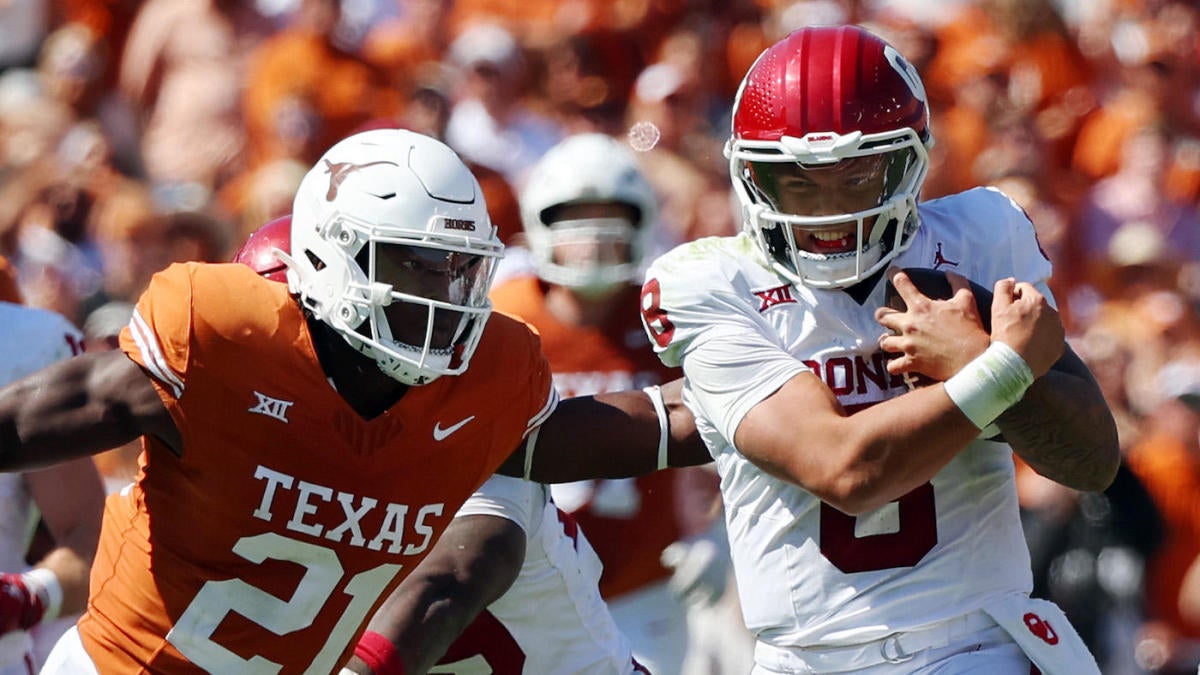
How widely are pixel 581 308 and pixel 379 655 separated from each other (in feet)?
7.70

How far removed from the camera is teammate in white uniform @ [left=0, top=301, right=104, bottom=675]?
4379mm

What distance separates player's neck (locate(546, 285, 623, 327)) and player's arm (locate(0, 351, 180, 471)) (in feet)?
8.95

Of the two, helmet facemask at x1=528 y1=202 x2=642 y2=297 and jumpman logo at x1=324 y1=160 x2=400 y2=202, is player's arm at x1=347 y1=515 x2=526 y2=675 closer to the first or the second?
jumpman logo at x1=324 y1=160 x2=400 y2=202

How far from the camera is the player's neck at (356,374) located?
349 cm

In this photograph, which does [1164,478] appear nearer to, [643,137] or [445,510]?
[643,137]

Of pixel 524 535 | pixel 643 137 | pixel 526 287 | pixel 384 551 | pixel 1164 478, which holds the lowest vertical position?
pixel 1164 478

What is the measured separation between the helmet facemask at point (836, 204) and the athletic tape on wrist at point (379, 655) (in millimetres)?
1074

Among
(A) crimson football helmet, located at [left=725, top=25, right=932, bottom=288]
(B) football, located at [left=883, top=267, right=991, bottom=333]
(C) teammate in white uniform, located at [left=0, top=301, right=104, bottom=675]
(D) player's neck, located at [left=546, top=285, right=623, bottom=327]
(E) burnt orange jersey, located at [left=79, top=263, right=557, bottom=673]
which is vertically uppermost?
(A) crimson football helmet, located at [left=725, top=25, right=932, bottom=288]

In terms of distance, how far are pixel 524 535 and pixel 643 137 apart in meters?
3.94

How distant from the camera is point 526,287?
603 cm

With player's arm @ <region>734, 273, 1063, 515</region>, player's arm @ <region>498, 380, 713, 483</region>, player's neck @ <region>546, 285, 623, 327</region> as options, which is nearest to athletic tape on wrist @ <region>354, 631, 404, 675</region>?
player's arm @ <region>498, 380, 713, 483</region>

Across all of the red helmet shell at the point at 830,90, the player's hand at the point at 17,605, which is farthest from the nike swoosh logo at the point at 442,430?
the player's hand at the point at 17,605

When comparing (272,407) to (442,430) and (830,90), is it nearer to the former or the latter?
(442,430)

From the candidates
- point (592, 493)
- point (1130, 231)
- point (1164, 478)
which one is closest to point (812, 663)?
point (592, 493)
